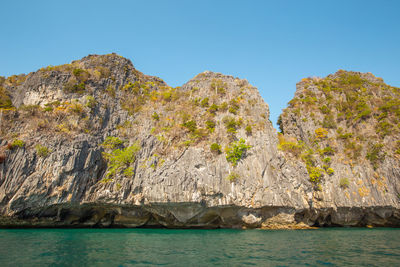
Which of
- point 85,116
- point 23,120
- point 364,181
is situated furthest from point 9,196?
point 364,181

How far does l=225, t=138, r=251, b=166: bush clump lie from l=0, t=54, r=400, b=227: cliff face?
6.5 inches

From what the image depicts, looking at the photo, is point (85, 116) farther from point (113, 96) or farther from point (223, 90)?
point (223, 90)

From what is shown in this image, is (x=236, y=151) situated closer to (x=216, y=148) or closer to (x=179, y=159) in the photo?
(x=216, y=148)

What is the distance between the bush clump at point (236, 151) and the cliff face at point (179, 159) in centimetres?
17

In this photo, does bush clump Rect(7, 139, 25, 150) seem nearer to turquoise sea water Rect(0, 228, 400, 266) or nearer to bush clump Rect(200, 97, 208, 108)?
turquoise sea water Rect(0, 228, 400, 266)

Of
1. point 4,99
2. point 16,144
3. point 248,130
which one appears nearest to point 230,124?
point 248,130

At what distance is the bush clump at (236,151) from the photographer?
3160 centimetres

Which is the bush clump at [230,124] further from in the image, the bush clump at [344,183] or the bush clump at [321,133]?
the bush clump at [344,183]

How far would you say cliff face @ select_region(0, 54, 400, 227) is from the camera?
2798 centimetres

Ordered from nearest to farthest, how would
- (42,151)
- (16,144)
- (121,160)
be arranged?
1. (16,144)
2. (42,151)
3. (121,160)

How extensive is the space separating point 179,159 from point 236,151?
829cm

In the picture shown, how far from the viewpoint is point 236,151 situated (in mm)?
32031

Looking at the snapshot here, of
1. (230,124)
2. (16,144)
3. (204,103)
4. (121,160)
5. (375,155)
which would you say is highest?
(204,103)

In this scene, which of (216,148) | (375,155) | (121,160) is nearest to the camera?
(121,160)
